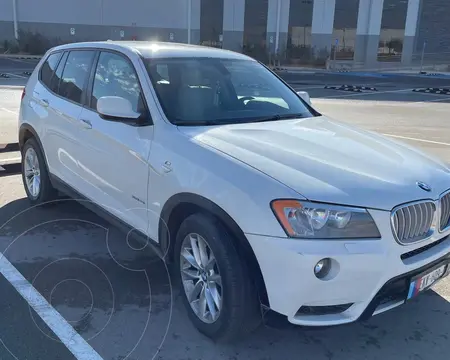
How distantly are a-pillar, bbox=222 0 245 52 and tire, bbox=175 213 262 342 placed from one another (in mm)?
41591

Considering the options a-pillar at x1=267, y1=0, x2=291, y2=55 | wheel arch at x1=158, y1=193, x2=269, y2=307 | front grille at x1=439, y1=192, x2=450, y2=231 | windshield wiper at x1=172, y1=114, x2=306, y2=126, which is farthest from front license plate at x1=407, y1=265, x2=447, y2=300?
a-pillar at x1=267, y1=0, x2=291, y2=55

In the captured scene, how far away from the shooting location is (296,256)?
2510mm

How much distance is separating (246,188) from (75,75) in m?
2.62

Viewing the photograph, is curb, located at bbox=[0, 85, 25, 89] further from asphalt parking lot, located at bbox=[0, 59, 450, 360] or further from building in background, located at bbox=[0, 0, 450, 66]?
building in background, located at bbox=[0, 0, 450, 66]

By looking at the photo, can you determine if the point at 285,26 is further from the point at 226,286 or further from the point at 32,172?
the point at 226,286

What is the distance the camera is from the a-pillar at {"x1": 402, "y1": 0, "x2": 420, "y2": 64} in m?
42.8

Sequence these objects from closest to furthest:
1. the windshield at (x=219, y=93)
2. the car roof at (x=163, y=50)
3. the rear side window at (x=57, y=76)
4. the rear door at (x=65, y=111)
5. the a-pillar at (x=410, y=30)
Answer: the windshield at (x=219, y=93) → the car roof at (x=163, y=50) → the rear door at (x=65, y=111) → the rear side window at (x=57, y=76) → the a-pillar at (x=410, y=30)

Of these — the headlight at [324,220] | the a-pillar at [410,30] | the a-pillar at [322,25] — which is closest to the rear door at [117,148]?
the headlight at [324,220]

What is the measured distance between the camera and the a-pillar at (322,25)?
42.5m

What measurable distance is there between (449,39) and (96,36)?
3072 centimetres

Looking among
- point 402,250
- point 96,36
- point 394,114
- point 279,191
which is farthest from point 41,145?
point 96,36

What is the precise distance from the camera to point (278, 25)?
42.5m

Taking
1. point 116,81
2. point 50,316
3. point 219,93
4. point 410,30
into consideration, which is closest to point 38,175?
point 116,81

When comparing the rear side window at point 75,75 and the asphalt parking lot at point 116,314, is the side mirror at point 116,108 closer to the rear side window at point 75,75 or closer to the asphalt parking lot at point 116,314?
the rear side window at point 75,75
